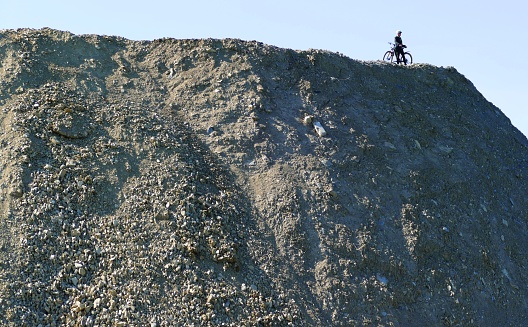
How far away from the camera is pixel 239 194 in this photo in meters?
15.7

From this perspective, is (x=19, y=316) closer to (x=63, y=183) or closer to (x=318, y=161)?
(x=63, y=183)

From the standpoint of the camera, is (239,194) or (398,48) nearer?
(239,194)

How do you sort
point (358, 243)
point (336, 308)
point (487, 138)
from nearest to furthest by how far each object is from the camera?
point (336, 308)
point (358, 243)
point (487, 138)

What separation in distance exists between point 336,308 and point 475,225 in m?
4.87

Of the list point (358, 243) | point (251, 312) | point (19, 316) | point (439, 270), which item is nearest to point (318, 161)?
point (358, 243)

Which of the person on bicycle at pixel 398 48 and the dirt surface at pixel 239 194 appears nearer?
the dirt surface at pixel 239 194

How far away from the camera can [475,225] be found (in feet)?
56.8

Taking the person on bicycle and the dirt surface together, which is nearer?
the dirt surface

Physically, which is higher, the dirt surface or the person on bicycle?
the person on bicycle

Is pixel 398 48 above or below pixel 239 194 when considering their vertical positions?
above

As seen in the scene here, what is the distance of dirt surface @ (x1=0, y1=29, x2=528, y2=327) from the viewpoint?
1316 centimetres

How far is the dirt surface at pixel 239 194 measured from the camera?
43.2 ft

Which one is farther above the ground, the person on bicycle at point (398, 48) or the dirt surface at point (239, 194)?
the person on bicycle at point (398, 48)

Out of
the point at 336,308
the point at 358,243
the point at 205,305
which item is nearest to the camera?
the point at 205,305
